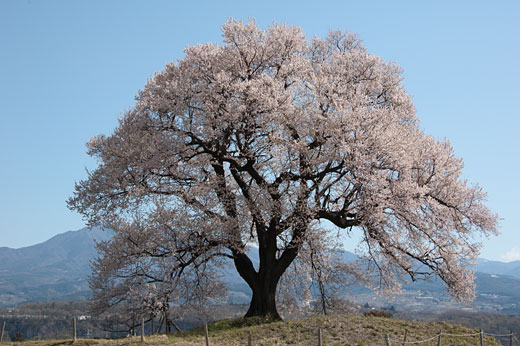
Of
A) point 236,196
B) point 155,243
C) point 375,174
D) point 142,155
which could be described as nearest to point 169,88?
point 142,155

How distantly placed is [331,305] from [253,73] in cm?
1336

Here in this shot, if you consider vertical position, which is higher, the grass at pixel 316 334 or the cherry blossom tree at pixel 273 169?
the cherry blossom tree at pixel 273 169

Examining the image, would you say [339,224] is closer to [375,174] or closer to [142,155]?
[375,174]

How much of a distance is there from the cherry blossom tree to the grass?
96.1 inches

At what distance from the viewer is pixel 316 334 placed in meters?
17.4

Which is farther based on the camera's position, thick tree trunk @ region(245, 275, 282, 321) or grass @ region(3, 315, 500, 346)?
thick tree trunk @ region(245, 275, 282, 321)

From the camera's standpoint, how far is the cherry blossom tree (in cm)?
1975

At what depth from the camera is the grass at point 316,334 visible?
55.5 feet

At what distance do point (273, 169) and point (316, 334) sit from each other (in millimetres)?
8509

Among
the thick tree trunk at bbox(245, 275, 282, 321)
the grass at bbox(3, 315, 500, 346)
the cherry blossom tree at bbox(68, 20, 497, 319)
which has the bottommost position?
the grass at bbox(3, 315, 500, 346)

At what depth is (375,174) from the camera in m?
19.7

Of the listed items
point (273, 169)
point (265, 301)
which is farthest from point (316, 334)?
point (273, 169)

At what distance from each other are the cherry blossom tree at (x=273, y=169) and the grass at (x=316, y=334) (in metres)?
2.44

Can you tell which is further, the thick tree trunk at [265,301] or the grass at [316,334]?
the thick tree trunk at [265,301]
